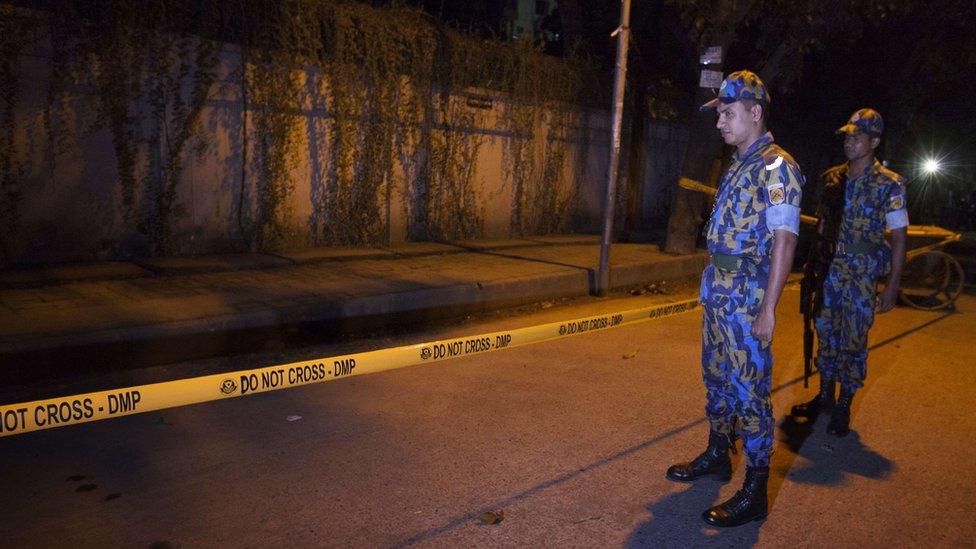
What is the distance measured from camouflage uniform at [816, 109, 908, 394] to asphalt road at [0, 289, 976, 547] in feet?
1.94

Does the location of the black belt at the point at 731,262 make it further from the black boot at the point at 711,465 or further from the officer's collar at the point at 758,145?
the black boot at the point at 711,465

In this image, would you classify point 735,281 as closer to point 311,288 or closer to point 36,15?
point 311,288

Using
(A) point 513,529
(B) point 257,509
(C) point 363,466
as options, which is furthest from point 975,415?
(B) point 257,509

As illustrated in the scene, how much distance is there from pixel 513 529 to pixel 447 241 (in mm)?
8820

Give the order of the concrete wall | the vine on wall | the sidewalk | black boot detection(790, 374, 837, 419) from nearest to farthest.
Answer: black boot detection(790, 374, 837, 419), the sidewalk, the concrete wall, the vine on wall

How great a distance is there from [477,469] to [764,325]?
5.45 ft

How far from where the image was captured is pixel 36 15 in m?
7.72

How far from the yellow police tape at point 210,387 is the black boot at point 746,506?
5.76 feet

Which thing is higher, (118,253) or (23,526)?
(118,253)

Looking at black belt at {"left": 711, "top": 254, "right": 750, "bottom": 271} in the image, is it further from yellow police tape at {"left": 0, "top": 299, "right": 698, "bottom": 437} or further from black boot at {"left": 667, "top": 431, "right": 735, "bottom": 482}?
yellow police tape at {"left": 0, "top": 299, "right": 698, "bottom": 437}

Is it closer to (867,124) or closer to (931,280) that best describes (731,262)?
(867,124)

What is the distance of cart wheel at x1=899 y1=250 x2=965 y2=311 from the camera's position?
8859 mm

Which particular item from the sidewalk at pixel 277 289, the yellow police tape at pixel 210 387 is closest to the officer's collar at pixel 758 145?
the yellow police tape at pixel 210 387

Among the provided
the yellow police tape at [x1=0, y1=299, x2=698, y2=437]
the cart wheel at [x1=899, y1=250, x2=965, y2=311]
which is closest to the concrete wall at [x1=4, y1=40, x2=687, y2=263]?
the yellow police tape at [x1=0, y1=299, x2=698, y2=437]
